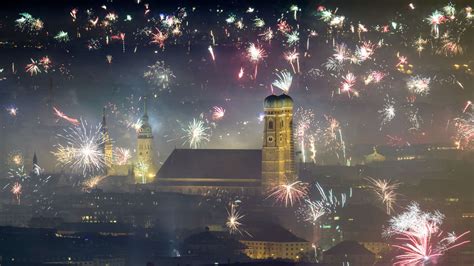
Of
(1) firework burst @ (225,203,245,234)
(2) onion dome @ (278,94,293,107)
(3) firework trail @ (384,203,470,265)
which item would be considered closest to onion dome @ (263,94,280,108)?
(2) onion dome @ (278,94,293,107)

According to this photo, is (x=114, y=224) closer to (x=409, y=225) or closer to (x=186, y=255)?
(x=186, y=255)

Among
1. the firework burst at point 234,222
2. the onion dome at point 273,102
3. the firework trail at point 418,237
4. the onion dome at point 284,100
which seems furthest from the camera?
the onion dome at point 284,100

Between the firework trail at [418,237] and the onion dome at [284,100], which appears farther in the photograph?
the onion dome at [284,100]

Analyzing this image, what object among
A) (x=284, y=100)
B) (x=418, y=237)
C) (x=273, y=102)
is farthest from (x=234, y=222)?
(x=418, y=237)

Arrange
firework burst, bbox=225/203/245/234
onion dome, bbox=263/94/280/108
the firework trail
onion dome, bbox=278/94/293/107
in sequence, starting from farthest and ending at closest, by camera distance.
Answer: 1. onion dome, bbox=278/94/293/107
2. onion dome, bbox=263/94/280/108
3. firework burst, bbox=225/203/245/234
4. the firework trail

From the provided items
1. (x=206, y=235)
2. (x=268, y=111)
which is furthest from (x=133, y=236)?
(x=268, y=111)

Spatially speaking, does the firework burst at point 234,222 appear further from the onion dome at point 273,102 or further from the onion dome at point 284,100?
the onion dome at point 284,100

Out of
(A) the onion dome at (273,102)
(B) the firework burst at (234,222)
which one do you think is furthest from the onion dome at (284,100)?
(B) the firework burst at (234,222)

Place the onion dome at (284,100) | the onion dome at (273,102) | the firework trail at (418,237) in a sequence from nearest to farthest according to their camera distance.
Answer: the firework trail at (418,237) → the onion dome at (273,102) → the onion dome at (284,100)

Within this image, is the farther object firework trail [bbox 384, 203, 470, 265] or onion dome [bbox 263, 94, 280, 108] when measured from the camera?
onion dome [bbox 263, 94, 280, 108]

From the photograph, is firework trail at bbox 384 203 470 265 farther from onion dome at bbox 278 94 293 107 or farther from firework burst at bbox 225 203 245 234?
onion dome at bbox 278 94 293 107

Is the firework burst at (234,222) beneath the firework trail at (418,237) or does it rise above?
above

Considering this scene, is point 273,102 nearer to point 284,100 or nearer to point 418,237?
point 284,100
